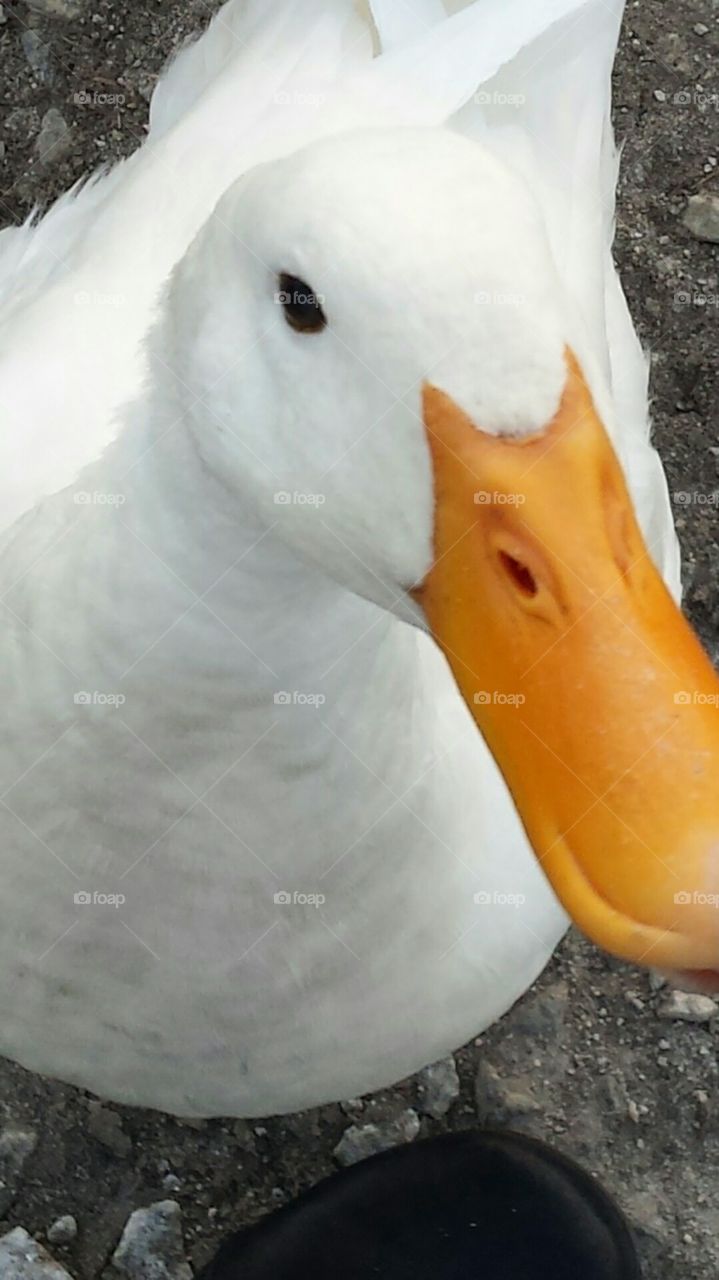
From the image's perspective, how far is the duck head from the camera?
0.71 metres

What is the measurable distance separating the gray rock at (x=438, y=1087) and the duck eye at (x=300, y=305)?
1303 millimetres

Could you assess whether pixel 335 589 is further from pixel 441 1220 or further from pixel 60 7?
pixel 60 7

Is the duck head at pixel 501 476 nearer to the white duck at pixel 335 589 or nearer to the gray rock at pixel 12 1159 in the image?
the white duck at pixel 335 589

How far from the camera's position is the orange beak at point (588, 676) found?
70 centimetres

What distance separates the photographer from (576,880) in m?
0.72

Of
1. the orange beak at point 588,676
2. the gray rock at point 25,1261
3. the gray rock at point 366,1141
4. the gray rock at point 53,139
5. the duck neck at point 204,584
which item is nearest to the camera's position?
the orange beak at point 588,676

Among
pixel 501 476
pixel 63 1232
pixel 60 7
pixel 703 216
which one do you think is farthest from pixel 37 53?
pixel 501 476

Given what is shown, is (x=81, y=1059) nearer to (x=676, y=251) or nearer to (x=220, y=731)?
(x=220, y=731)

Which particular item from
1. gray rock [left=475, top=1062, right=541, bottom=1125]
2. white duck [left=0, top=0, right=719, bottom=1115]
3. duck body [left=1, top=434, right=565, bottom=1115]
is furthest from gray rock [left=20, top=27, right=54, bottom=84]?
gray rock [left=475, top=1062, right=541, bottom=1125]

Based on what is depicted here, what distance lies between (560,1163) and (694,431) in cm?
105

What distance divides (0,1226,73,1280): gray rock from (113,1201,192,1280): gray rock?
0.23ft

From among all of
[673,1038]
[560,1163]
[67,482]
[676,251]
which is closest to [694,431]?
[676,251]

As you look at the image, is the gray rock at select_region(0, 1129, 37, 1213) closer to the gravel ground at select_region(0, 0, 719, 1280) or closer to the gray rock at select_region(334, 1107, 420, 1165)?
the gravel ground at select_region(0, 0, 719, 1280)

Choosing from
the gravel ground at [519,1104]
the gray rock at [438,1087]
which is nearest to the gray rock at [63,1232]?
the gravel ground at [519,1104]
